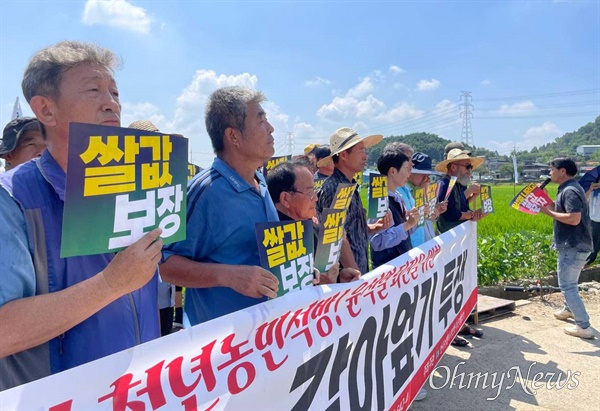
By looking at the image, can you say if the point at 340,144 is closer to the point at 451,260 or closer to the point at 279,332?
the point at 451,260

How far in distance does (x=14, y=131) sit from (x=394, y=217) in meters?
2.84

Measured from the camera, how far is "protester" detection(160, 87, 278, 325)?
1.85 m

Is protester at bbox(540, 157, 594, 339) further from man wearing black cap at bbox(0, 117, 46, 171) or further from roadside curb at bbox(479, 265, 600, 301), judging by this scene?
man wearing black cap at bbox(0, 117, 46, 171)

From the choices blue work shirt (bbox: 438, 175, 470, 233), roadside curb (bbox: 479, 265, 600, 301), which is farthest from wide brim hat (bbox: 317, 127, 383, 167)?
roadside curb (bbox: 479, 265, 600, 301)

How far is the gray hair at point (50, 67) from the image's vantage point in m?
1.33

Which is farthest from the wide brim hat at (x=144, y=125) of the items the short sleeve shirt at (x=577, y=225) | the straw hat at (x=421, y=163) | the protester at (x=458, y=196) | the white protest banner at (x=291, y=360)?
the short sleeve shirt at (x=577, y=225)

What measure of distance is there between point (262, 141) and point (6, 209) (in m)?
1.21

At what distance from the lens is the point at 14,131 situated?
2467 mm

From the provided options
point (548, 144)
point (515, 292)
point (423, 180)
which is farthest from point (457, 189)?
point (548, 144)

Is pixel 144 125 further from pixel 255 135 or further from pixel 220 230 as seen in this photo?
pixel 220 230

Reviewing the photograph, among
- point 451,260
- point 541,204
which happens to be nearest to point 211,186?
point 451,260

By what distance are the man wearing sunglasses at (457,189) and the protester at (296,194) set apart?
292cm

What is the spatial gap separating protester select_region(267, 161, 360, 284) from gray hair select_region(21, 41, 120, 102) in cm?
122

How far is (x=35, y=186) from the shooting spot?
4.14 ft
